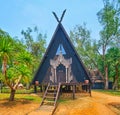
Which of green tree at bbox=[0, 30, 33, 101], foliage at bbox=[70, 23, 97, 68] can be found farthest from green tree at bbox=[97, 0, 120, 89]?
green tree at bbox=[0, 30, 33, 101]

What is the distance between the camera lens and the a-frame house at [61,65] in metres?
28.8

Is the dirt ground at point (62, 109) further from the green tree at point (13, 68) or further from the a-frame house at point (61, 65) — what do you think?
the a-frame house at point (61, 65)

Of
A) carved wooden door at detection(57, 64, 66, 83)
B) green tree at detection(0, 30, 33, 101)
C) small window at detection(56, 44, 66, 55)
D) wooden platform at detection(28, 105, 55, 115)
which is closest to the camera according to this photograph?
wooden platform at detection(28, 105, 55, 115)

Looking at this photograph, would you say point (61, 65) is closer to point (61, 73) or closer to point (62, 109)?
point (61, 73)

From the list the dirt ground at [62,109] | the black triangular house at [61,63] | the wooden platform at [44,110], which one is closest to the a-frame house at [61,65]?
the black triangular house at [61,63]

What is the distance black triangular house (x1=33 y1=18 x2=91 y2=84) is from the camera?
28.8 meters

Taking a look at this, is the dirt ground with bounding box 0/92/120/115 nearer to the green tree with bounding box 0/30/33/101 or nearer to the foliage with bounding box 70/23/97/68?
the green tree with bounding box 0/30/33/101

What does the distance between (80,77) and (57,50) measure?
5.09 meters

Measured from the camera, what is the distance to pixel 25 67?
2430 cm

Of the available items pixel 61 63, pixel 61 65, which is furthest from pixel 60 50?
pixel 61 65

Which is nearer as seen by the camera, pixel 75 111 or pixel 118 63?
pixel 75 111

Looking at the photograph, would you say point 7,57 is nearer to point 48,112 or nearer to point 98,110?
point 48,112

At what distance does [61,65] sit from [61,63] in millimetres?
292

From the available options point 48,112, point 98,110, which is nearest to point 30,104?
point 48,112
